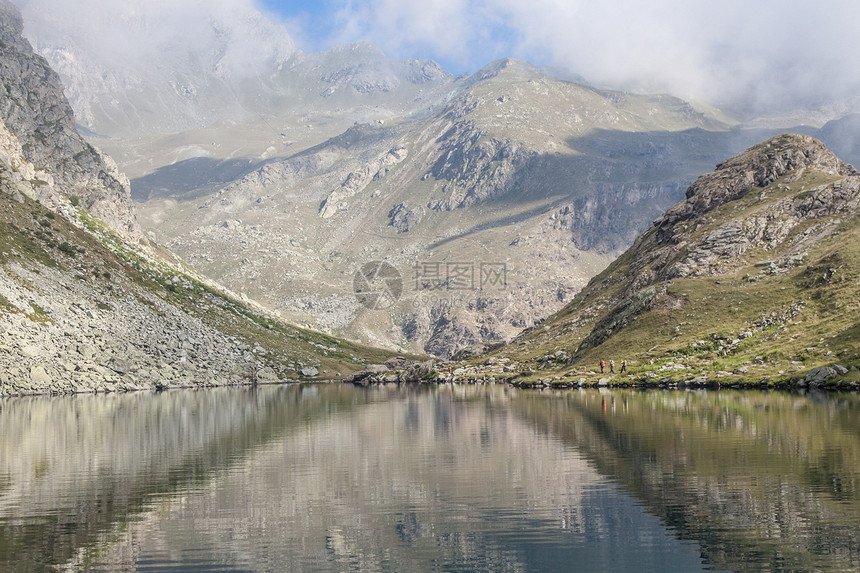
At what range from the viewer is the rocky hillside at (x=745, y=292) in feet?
358

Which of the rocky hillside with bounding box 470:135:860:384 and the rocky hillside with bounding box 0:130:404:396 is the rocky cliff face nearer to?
the rocky hillside with bounding box 470:135:860:384

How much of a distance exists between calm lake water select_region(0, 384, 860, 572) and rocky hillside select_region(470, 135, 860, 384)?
35.8 meters

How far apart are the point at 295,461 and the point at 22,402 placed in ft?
292

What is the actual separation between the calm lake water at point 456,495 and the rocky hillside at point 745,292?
117ft

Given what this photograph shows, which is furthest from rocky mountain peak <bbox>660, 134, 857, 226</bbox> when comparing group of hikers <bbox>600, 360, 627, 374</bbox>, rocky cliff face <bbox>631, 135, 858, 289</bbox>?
group of hikers <bbox>600, 360, 627, 374</bbox>

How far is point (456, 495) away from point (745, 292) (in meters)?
115

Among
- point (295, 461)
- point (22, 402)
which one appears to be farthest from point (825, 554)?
point (22, 402)

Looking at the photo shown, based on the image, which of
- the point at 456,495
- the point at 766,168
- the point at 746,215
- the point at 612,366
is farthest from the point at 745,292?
the point at 456,495

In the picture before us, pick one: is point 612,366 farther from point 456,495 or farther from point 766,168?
point 456,495

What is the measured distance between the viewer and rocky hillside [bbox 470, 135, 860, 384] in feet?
358

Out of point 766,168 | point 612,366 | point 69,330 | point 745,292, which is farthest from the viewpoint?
point 766,168

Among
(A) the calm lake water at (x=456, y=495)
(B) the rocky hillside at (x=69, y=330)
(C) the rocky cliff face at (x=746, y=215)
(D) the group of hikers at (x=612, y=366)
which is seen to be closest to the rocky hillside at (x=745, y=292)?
(C) the rocky cliff face at (x=746, y=215)

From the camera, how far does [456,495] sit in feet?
129

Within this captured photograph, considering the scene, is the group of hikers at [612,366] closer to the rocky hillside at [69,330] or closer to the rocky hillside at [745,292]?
the rocky hillside at [745,292]
